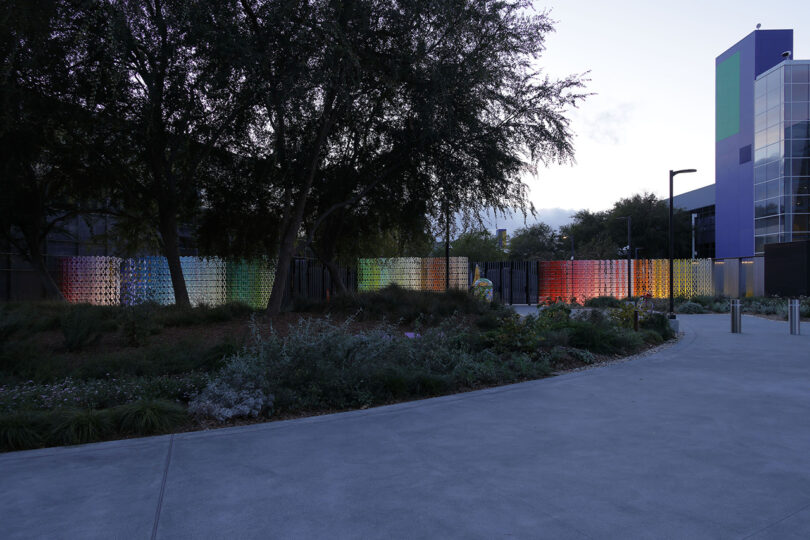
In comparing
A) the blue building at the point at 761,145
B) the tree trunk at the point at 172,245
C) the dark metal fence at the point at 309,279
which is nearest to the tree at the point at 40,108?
the tree trunk at the point at 172,245

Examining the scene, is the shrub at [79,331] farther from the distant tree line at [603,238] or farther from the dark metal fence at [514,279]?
the distant tree line at [603,238]

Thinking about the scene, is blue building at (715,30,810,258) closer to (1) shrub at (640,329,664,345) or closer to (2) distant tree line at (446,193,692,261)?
(2) distant tree line at (446,193,692,261)

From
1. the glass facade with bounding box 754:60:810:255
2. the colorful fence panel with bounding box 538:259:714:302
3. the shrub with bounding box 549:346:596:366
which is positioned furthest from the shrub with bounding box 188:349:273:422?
the glass facade with bounding box 754:60:810:255

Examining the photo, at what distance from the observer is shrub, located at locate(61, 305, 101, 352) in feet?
29.5

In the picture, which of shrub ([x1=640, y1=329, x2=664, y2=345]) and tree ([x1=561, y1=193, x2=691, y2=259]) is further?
tree ([x1=561, y1=193, x2=691, y2=259])

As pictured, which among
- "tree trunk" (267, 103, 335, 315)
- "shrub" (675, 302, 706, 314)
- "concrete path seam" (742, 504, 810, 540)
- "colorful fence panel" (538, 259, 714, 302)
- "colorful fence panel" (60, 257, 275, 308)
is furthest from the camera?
"colorful fence panel" (538, 259, 714, 302)

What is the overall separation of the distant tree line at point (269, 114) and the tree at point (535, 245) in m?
49.5

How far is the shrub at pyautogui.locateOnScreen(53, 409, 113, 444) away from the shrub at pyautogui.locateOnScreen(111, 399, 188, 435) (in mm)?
119

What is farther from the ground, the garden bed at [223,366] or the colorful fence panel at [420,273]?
the colorful fence panel at [420,273]

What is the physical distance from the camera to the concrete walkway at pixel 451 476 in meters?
3.40

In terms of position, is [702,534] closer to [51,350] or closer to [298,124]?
[51,350]

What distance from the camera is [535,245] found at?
65625 mm

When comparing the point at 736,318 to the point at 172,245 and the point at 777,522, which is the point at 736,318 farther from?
the point at 172,245

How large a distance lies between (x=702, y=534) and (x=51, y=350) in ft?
30.5
